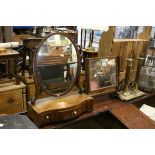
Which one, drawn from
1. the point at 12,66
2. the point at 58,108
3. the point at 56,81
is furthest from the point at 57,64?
the point at 12,66

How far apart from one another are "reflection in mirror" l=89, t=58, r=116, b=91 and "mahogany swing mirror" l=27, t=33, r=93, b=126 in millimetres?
103

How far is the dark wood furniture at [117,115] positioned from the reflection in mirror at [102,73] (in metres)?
0.13

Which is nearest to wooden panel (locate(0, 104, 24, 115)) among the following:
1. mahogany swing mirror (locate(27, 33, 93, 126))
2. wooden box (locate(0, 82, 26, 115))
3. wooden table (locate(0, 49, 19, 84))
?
wooden box (locate(0, 82, 26, 115))

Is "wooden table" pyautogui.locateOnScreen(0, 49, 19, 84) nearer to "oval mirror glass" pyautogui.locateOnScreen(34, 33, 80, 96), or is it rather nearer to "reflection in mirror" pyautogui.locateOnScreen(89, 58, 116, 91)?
"oval mirror glass" pyautogui.locateOnScreen(34, 33, 80, 96)

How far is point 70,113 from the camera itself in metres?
1.17

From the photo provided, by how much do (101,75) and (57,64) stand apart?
34cm

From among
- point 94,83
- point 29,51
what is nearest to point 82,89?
point 94,83

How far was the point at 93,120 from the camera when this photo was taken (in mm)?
1330

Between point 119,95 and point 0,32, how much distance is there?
1.41 metres

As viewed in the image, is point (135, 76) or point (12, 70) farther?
point (12, 70)

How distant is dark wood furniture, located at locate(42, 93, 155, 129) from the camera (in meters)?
1.20

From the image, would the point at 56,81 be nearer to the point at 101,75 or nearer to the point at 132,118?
the point at 101,75
